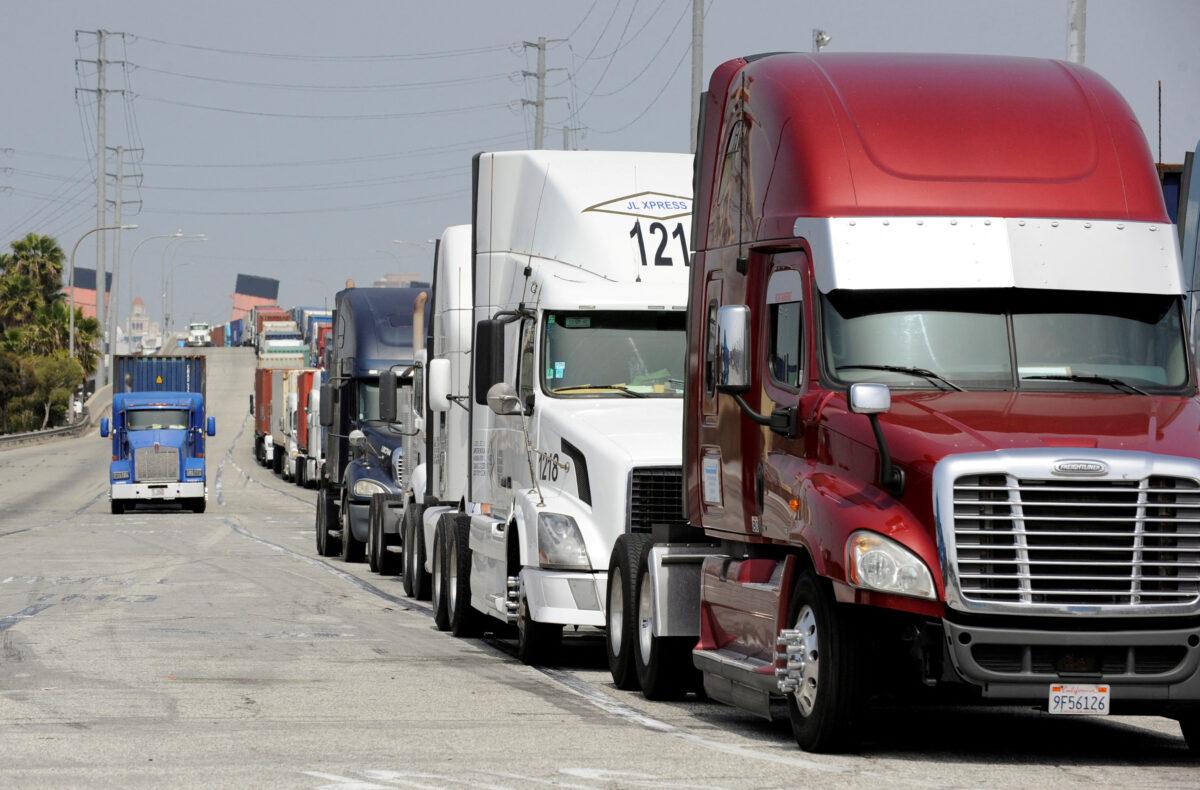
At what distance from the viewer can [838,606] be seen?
1062cm

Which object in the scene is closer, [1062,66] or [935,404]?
[935,404]

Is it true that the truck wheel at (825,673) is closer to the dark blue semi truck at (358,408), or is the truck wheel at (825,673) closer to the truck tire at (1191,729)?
the truck tire at (1191,729)

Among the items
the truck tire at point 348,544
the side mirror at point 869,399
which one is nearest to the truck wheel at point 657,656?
the side mirror at point 869,399

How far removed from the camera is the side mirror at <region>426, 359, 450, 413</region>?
66.5ft

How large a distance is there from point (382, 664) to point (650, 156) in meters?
4.57

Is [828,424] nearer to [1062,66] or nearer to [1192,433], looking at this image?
[1192,433]

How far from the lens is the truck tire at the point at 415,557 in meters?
23.1

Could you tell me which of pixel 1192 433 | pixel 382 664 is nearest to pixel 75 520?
pixel 382 664

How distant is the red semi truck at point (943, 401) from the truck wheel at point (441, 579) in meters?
6.86

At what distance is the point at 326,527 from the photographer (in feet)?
107

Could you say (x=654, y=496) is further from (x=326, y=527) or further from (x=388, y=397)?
(x=326, y=527)

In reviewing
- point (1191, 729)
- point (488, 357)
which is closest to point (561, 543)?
point (488, 357)

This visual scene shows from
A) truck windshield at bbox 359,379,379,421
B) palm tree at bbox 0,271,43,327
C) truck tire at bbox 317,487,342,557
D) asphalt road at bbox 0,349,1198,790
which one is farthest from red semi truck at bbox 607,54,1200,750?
palm tree at bbox 0,271,43,327

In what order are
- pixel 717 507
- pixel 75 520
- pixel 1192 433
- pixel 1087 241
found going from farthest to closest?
pixel 75 520 → pixel 717 507 → pixel 1087 241 → pixel 1192 433
